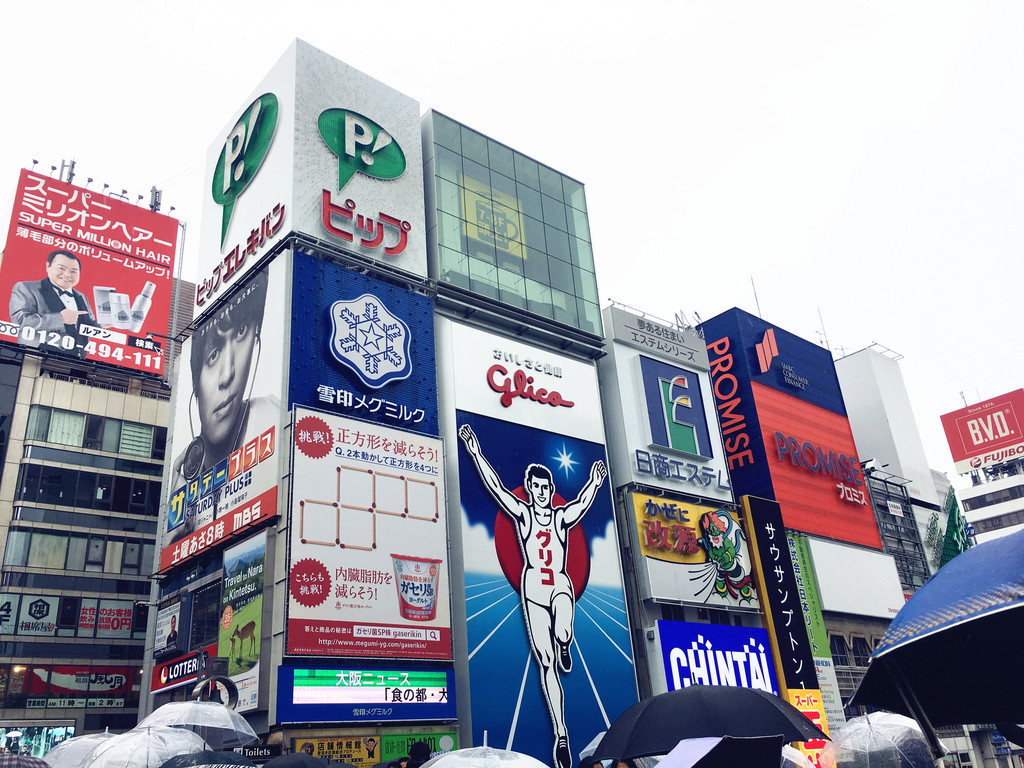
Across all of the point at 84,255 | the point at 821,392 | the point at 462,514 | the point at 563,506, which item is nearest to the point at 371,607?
the point at 462,514

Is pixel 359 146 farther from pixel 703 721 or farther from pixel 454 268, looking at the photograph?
pixel 703 721

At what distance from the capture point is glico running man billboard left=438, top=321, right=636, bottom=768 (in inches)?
1163

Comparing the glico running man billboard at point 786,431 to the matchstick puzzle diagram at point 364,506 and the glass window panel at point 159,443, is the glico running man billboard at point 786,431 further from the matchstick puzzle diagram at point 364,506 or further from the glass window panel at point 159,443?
the glass window panel at point 159,443

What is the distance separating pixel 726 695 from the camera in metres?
7.81

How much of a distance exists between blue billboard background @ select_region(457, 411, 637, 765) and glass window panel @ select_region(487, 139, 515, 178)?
1286 cm

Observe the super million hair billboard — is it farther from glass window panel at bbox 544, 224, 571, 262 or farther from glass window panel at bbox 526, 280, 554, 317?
glass window panel at bbox 544, 224, 571, 262

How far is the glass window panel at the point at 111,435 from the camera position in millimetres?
45406

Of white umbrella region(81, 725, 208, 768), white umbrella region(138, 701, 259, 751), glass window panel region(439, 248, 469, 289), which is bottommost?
white umbrella region(81, 725, 208, 768)

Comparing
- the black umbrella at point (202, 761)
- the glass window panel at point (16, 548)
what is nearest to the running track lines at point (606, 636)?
the black umbrella at point (202, 761)

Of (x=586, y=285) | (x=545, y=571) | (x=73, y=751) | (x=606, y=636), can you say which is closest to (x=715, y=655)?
(x=606, y=636)

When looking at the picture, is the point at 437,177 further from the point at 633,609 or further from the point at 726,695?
the point at 726,695

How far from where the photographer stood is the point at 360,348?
30719mm

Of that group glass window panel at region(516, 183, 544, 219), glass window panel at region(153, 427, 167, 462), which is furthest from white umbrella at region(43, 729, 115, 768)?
glass window panel at region(153, 427, 167, 462)

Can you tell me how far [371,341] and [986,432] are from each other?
3001 inches
